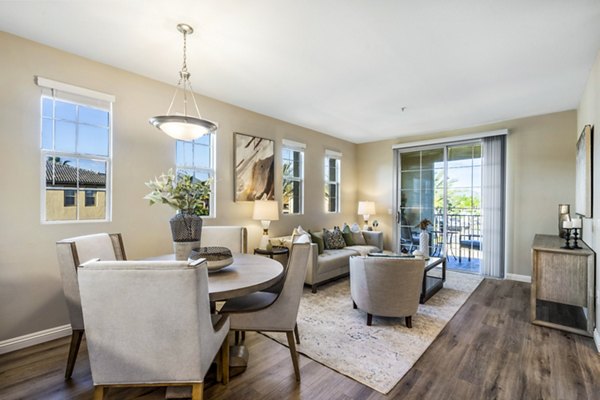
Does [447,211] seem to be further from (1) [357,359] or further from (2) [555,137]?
(1) [357,359]

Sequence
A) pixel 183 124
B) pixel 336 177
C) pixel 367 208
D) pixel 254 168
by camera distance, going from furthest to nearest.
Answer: pixel 336 177 → pixel 367 208 → pixel 254 168 → pixel 183 124

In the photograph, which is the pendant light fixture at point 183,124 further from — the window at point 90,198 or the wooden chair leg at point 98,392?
the wooden chair leg at point 98,392

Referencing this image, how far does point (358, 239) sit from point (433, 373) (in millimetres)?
3348

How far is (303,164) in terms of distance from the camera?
5.40 metres

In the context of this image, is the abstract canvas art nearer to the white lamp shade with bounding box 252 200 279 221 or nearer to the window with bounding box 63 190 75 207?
the white lamp shade with bounding box 252 200 279 221

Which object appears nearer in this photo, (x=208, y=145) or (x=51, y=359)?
(x=51, y=359)

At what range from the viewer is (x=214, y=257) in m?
2.11

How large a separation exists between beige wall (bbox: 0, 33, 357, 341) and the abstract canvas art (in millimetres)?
127

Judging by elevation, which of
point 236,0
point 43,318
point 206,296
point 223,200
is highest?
point 236,0

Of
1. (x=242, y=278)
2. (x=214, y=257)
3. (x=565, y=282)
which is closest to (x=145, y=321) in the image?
(x=242, y=278)

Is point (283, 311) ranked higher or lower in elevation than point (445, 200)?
lower

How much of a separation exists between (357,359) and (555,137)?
15.3 ft

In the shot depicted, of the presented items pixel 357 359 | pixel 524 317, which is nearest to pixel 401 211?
pixel 524 317

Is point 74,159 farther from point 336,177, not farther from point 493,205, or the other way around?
point 493,205
